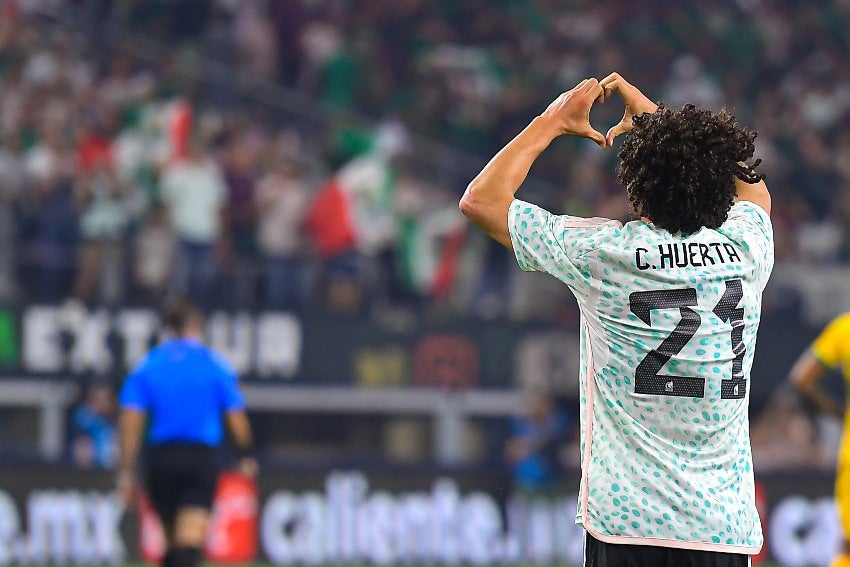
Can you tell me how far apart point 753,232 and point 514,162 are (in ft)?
2.14

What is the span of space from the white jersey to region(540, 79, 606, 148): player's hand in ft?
0.91

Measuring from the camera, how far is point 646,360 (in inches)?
161

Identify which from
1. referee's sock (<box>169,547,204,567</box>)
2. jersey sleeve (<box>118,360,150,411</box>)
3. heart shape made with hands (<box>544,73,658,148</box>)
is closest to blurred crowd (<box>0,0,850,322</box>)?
jersey sleeve (<box>118,360,150,411</box>)

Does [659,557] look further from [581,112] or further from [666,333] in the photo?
[581,112]

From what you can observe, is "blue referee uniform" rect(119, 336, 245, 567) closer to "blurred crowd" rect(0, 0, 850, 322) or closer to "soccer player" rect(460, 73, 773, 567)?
"blurred crowd" rect(0, 0, 850, 322)

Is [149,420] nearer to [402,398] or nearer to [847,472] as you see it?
[847,472]

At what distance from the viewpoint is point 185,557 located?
9.28 meters

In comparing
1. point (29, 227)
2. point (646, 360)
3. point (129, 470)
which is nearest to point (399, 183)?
point (29, 227)

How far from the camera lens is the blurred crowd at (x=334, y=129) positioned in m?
14.4

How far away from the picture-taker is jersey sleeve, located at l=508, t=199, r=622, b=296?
13.5 ft

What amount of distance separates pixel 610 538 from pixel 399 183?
12401mm

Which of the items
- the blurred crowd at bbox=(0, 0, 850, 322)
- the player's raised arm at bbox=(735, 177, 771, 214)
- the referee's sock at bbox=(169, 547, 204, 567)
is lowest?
the referee's sock at bbox=(169, 547, 204, 567)

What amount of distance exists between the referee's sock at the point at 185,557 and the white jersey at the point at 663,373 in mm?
5510

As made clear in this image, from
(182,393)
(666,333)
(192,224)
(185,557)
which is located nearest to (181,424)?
(182,393)
